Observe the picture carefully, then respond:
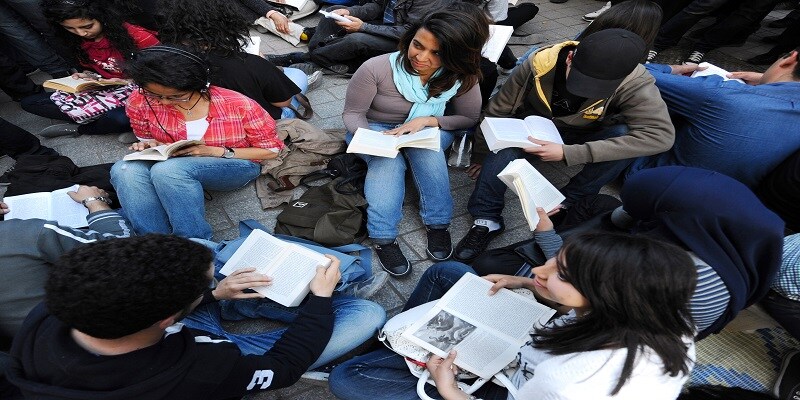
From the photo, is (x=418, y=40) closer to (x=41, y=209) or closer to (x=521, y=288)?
(x=521, y=288)

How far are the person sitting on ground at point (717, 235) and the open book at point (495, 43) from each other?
2274mm

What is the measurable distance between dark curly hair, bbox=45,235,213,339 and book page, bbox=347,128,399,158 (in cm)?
141

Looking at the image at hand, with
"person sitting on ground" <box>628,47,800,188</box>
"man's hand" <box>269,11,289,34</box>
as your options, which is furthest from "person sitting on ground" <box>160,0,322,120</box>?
"person sitting on ground" <box>628,47,800,188</box>

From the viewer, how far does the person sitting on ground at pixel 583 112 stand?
236cm

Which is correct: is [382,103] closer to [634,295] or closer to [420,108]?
[420,108]

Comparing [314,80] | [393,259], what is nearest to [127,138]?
[314,80]

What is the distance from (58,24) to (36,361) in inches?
108

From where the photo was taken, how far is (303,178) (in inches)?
119

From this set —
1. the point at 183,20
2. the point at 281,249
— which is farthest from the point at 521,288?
the point at 183,20

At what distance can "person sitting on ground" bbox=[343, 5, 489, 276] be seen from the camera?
8.40ft

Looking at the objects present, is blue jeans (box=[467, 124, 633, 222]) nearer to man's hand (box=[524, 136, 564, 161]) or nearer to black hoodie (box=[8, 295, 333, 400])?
man's hand (box=[524, 136, 564, 161])

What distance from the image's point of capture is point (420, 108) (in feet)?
9.54

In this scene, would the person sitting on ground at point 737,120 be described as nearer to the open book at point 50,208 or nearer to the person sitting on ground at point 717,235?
the person sitting on ground at point 717,235

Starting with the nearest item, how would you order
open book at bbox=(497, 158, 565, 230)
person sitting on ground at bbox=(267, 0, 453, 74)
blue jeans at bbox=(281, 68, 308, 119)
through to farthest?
open book at bbox=(497, 158, 565, 230) < blue jeans at bbox=(281, 68, 308, 119) < person sitting on ground at bbox=(267, 0, 453, 74)
